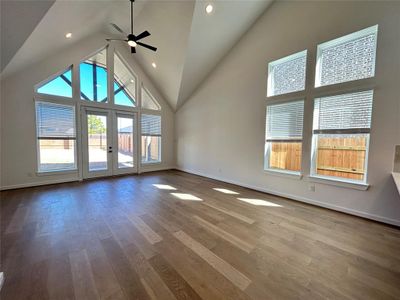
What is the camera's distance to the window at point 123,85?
5.81 metres

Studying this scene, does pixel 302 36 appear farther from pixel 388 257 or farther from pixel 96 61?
pixel 96 61

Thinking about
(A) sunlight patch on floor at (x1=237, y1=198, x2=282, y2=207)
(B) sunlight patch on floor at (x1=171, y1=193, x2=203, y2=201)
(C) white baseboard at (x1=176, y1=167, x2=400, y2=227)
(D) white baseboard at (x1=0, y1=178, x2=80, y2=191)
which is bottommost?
(B) sunlight patch on floor at (x1=171, y1=193, x2=203, y2=201)

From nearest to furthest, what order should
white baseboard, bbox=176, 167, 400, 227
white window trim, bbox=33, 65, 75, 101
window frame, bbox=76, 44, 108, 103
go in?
white baseboard, bbox=176, 167, 400, 227, white window trim, bbox=33, 65, 75, 101, window frame, bbox=76, 44, 108, 103

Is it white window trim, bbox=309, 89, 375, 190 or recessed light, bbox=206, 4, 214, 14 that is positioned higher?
recessed light, bbox=206, 4, 214, 14

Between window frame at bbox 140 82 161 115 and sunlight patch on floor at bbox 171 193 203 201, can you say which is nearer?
sunlight patch on floor at bbox 171 193 203 201

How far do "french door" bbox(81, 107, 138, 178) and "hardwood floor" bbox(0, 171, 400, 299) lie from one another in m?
2.13

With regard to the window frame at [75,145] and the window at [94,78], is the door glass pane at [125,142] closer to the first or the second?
the window at [94,78]

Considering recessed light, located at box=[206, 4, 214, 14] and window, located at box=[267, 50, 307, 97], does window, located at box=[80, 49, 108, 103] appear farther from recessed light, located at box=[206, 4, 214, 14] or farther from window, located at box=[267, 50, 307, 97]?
window, located at box=[267, 50, 307, 97]

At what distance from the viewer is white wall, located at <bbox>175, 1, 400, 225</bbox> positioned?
2.66 meters

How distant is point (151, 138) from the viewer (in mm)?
A: 6848

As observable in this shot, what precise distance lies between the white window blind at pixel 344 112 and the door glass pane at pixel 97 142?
598cm

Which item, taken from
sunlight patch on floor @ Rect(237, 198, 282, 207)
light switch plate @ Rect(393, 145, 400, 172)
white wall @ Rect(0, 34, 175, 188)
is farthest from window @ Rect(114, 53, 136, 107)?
light switch plate @ Rect(393, 145, 400, 172)

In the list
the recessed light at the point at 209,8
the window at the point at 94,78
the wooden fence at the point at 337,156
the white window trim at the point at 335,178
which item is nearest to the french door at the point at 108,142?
the window at the point at 94,78

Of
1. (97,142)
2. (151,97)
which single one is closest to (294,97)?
(151,97)
